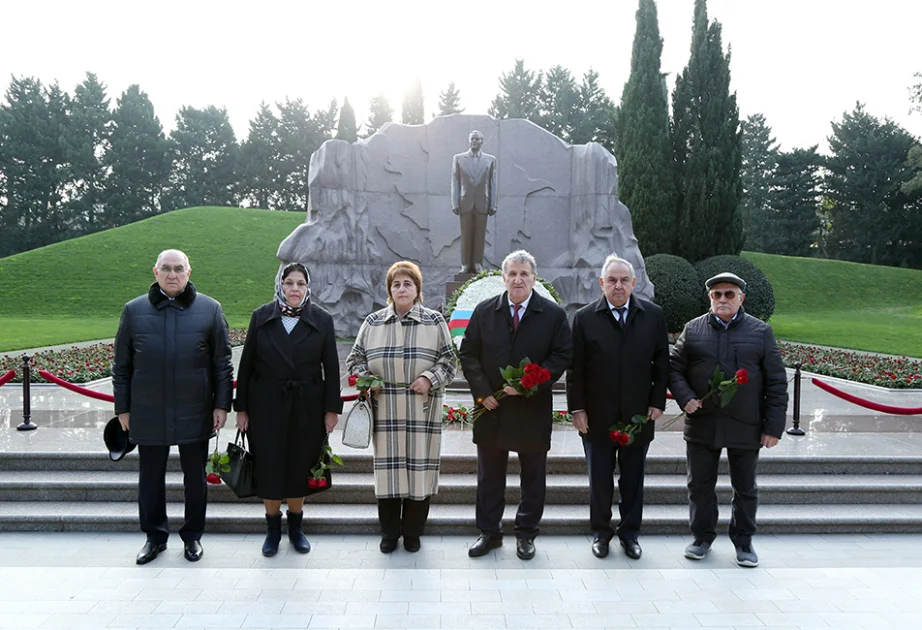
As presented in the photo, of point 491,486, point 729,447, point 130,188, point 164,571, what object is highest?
point 130,188

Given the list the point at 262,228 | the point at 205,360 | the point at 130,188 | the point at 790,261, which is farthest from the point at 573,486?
the point at 130,188

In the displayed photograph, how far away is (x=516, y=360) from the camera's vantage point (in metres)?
4.13

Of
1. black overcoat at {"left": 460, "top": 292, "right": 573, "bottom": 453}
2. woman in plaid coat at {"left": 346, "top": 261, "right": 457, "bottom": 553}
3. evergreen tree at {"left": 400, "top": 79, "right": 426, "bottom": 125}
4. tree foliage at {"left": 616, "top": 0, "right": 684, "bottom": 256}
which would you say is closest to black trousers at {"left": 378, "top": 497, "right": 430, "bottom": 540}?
woman in plaid coat at {"left": 346, "top": 261, "right": 457, "bottom": 553}

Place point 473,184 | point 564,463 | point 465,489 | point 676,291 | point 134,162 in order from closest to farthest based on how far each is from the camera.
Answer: point 465,489 → point 564,463 → point 473,184 → point 676,291 → point 134,162

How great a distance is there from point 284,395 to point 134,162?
160ft

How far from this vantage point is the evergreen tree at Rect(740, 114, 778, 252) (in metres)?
44.1

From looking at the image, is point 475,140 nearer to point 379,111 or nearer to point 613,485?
point 613,485

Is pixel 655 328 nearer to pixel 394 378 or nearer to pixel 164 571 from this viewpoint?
pixel 394 378

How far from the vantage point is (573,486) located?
502 centimetres

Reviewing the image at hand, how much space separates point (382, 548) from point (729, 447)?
225 centimetres

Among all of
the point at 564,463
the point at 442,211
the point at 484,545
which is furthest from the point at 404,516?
the point at 442,211

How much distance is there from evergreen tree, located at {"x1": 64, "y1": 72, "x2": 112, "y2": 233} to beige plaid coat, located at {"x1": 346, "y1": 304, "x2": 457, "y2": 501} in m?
45.9

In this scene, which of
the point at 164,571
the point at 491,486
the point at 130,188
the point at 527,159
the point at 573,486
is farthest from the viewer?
the point at 130,188

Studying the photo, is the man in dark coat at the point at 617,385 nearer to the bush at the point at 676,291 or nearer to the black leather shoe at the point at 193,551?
the black leather shoe at the point at 193,551
